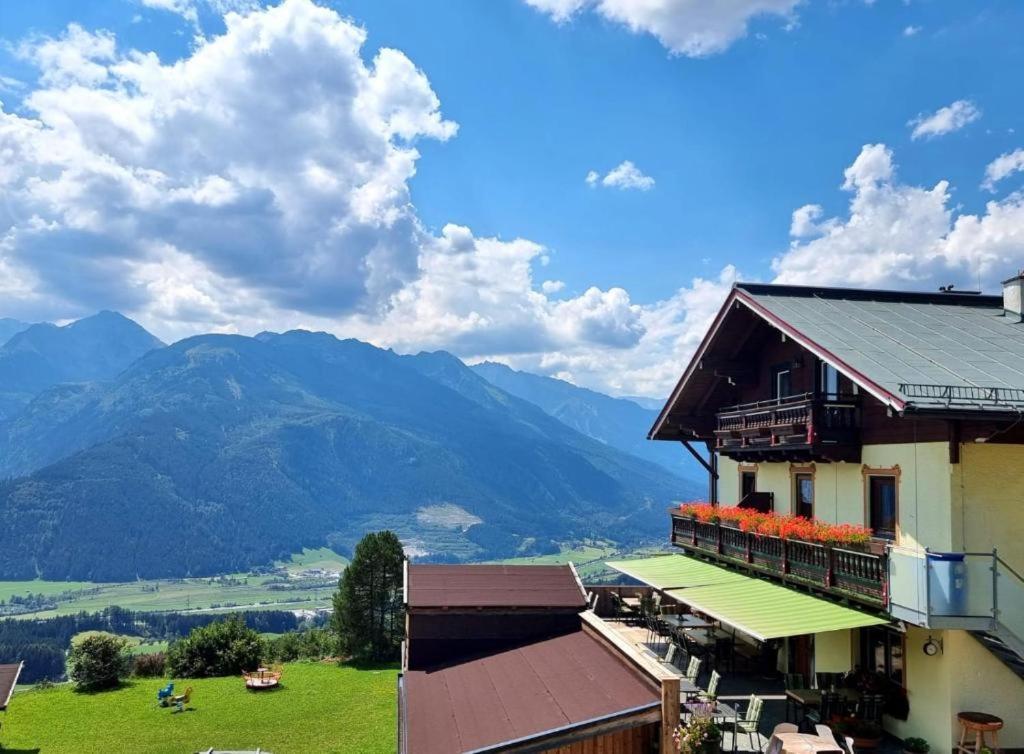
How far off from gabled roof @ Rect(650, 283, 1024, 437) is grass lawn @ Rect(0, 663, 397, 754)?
13.2 m

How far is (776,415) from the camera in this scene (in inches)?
755

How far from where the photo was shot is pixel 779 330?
2066 cm

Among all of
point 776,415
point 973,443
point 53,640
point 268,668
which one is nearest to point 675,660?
point 776,415

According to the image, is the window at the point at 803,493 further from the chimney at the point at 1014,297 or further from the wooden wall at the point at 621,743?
the wooden wall at the point at 621,743

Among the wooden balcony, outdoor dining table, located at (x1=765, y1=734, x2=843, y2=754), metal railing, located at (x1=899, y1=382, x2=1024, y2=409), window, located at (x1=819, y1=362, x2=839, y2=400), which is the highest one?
window, located at (x1=819, y1=362, x2=839, y2=400)

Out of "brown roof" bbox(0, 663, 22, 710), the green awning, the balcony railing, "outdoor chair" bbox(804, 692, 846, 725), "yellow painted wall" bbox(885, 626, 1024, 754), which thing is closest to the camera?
"yellow painted wall" bbox(885, 626, 1024, 754)

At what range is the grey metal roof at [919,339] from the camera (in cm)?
1435

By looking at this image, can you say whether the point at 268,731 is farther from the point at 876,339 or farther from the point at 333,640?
the point at 876,339

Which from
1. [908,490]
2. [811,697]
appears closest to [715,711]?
[811,697]

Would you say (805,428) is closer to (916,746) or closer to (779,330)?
(779,330)

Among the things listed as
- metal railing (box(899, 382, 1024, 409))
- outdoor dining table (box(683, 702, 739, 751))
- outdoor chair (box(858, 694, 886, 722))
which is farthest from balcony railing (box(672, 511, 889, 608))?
outdoor dining table (box(683, 702, 739, 751))

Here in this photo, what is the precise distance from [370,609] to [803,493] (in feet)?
58.4

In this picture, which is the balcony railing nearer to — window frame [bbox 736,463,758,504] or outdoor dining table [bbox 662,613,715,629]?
outdoor dining table [bbox 662,613,715,629]

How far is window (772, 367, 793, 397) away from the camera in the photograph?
21938mm
